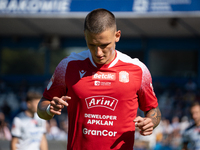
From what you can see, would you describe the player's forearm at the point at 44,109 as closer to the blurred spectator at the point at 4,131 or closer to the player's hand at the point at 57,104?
the player's hand at the point at 57,104

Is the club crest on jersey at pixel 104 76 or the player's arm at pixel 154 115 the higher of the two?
the club crest on jersey at pixel 104 76

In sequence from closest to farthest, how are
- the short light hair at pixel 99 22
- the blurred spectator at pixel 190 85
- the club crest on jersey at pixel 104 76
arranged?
the short light hair at pixel 99 22 < the club crest on jersey at pixel 104 76 < the blurred spectator at pixel 190 85

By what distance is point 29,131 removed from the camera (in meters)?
5.25

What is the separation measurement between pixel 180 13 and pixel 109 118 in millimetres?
Answer: 9537

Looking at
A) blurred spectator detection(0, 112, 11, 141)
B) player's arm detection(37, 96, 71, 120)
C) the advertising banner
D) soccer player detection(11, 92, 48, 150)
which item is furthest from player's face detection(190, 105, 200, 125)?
blurred spectator detection(0, 112, 11, 141)

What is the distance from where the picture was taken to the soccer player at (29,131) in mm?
5133

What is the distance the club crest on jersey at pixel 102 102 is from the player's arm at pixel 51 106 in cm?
30

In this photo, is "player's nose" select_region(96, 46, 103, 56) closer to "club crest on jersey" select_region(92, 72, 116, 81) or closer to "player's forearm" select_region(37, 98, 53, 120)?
"club crest on jersey" select_region(92, 72, 116, 81)

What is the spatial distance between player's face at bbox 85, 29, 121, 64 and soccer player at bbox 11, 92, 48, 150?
3.24 meters

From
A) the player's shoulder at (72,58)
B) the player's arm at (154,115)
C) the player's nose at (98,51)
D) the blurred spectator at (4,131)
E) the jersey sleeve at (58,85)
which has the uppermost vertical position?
the player's nose at (98,51)

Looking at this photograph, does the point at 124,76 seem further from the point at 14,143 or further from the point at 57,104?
the point at 14,143

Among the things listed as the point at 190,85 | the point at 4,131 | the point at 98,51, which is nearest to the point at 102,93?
the point at 98,51

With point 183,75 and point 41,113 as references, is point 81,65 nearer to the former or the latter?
point 41,113

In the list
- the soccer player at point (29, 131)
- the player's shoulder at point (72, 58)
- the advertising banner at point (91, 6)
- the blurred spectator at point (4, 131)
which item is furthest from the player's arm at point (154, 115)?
the blurred spectator at point (4, 131)
